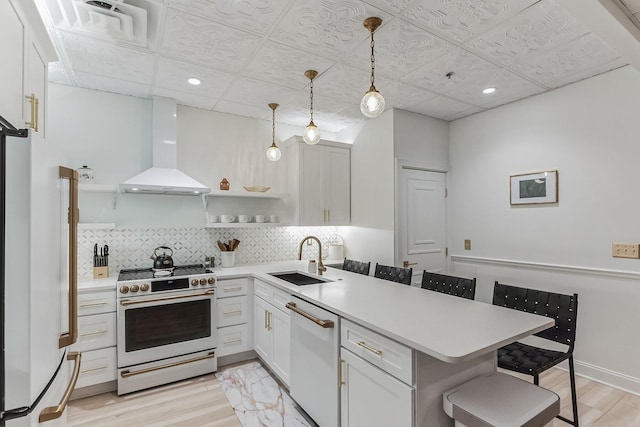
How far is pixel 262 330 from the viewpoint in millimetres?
3035

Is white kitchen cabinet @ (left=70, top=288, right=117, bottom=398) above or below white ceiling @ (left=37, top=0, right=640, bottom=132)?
below

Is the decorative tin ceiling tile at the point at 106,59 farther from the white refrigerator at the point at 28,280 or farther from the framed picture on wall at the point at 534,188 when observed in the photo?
the framed picture on wall at the point at 534,188

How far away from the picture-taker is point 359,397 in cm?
168

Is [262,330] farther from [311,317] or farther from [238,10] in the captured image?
[238,10]

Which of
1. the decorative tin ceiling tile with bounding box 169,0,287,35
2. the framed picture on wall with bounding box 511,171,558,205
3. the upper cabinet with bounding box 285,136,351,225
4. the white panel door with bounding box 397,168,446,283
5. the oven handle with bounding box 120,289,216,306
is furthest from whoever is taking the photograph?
the upper cabinet with bounding box 285,136,351,225

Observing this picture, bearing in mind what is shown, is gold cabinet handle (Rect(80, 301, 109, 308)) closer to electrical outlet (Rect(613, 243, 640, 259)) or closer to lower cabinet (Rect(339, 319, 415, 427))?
lower cabinet (Rect(339, 319, 415, 427))

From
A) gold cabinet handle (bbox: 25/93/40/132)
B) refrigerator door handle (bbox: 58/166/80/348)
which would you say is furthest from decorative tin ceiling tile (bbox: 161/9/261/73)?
refrigerator door handle (bbox: 58/166/80/348)

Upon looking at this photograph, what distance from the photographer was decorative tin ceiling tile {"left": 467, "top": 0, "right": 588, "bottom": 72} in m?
1.97

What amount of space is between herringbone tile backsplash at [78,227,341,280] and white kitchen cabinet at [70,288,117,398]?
0.51m

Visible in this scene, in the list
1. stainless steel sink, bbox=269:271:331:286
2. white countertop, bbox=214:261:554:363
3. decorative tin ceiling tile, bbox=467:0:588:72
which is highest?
decorative tin ceiling tile, bbox=467:0:588:72

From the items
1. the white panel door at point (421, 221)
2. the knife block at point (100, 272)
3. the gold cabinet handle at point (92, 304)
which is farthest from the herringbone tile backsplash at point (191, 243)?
the white panel door at point (421, 221)

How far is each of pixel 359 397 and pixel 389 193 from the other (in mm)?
2403

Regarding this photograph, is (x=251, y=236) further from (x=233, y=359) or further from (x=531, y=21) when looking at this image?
(x=531, y=21)

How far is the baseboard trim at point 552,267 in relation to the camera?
2.63 m
